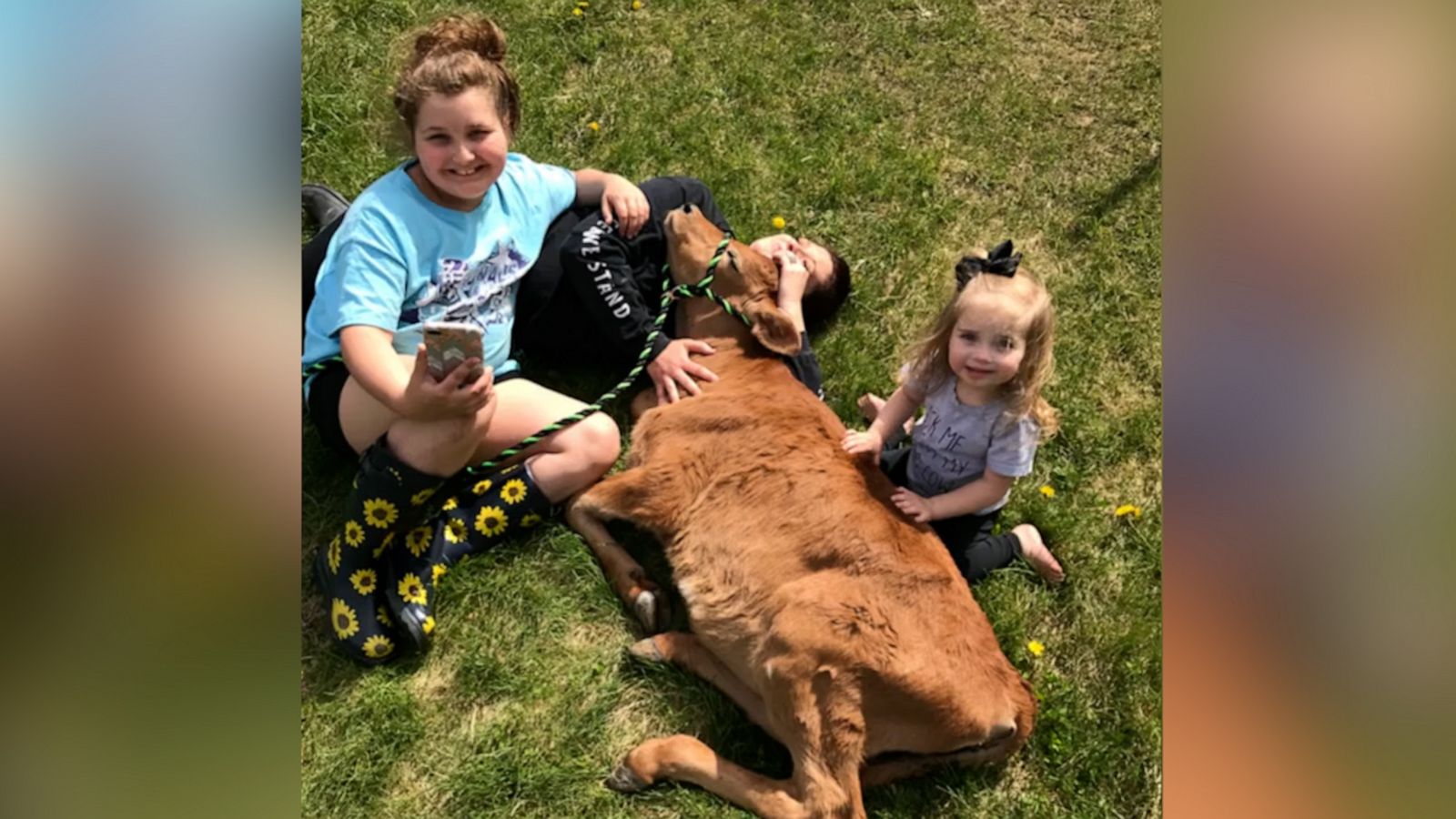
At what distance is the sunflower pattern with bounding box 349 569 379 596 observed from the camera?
3451 millimetres

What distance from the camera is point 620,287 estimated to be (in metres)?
4.18

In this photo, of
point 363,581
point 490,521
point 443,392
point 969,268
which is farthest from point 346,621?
point 969,268

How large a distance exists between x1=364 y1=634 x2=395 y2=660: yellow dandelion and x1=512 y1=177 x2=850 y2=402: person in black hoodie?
1454 mm

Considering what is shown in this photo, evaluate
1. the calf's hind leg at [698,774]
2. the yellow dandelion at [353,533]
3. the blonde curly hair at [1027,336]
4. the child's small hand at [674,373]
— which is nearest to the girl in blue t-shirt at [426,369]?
the yellow dandelion at [353,533]

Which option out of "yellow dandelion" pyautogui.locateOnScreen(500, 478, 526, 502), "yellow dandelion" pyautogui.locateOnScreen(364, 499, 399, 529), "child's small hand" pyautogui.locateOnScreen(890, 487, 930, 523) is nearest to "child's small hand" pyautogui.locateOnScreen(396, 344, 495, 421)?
"yellow dandelion" pyautogui.locateOnScreen(364, 499, 399, 529)

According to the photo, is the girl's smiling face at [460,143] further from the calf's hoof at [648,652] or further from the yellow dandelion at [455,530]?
the calf's hoof at [648,652]

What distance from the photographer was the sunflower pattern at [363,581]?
3451mm

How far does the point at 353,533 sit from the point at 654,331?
1535 mm

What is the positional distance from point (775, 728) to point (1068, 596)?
1.52m
